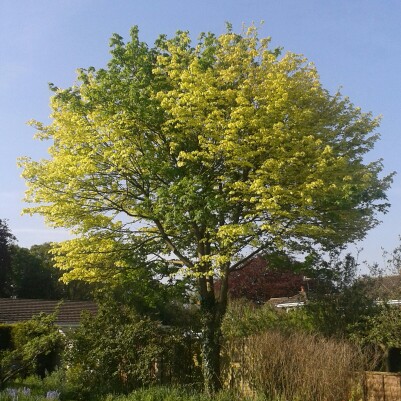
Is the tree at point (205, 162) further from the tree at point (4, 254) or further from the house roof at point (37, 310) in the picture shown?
the tree at point (4, 254)

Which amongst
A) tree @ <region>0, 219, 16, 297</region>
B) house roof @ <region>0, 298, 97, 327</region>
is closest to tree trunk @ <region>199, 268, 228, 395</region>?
house roof @ <region>0, 298, 97, 327</region>

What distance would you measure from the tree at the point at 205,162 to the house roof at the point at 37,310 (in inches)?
438

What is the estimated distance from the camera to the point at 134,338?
1602cm

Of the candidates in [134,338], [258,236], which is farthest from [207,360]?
[258,236]

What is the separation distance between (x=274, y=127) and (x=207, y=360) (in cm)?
675

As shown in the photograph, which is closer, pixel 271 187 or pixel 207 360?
pixel 271 187

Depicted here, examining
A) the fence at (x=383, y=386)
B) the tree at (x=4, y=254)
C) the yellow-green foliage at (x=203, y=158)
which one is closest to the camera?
the fence at (x=383, y=386)

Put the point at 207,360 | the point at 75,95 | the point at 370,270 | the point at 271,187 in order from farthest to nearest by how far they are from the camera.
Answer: the point at 370,270, the point at 75,95, the point at 207,360, the point at 271,187

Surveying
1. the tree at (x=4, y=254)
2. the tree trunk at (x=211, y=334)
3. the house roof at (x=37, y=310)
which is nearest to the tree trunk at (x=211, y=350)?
the tree trunk at (x=211, y=334)

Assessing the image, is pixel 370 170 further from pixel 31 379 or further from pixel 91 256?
Result: pixel 31 379

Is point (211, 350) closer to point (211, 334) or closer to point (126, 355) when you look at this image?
point (211, 334)

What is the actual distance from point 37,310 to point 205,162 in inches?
700

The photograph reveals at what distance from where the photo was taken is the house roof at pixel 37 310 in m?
27.5

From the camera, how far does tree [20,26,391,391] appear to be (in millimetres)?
14695
